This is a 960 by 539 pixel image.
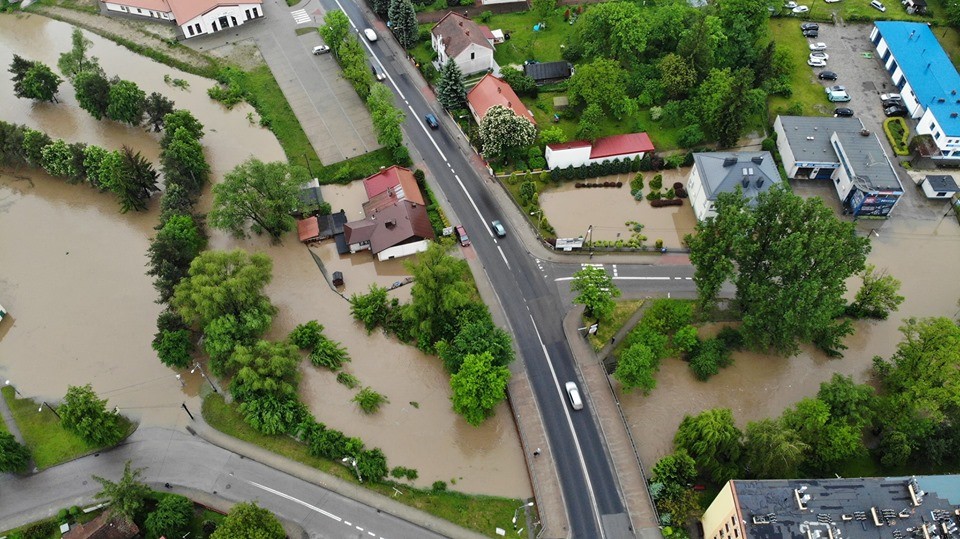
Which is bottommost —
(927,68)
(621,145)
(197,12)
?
(621,145)

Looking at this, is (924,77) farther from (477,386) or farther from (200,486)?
(200,486)

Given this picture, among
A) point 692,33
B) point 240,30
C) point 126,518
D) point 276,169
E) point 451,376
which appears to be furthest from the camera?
point 240,30

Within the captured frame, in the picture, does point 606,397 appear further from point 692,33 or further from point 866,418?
point 692,33

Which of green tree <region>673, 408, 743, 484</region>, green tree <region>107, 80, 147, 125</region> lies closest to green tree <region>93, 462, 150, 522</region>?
green tree <region>673, 408, 743, 484</region>

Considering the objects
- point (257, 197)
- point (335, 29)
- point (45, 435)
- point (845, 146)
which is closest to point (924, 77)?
point (845, 146)

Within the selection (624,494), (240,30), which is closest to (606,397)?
(624,494)

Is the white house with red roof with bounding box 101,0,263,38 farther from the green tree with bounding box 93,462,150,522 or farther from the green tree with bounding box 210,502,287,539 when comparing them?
the green tree with bounding box 210,502,287,539
